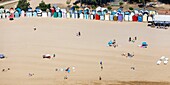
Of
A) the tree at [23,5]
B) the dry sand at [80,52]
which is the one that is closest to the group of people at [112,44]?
the dry sand at [80,52]

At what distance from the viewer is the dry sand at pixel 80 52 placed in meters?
28.0

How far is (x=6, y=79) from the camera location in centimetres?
2797

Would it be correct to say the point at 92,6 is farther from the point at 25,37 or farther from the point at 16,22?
the point at 25,37

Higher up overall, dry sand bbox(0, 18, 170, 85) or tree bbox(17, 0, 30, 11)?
tree bbox(17, 0, 30, 11)

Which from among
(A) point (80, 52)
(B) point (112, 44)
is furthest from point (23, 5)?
(A) point (80, 52)

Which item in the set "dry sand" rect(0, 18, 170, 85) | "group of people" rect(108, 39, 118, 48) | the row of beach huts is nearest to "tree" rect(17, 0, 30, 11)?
the row of beach huts

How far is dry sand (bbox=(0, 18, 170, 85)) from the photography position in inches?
1101

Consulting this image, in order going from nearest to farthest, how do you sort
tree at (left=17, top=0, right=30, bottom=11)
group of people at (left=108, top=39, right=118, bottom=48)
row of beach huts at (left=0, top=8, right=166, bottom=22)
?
group of people at (left=108, top=39, right=118, bottom=48), row of beach huts at (left=0, top=8, right=166, bottom=22), tree at (left=17, top=0, right=30, bottom=11)

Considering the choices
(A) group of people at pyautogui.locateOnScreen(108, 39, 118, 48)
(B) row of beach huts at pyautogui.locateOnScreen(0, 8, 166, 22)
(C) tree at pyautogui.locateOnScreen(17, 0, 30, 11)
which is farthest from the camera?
(C) tree at pyautogui.locateOnScreen(17, 0, 30, 11)

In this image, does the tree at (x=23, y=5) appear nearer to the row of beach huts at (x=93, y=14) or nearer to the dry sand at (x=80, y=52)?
the row of beach huts at (x=93, y=14)

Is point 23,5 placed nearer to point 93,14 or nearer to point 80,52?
point 93,14

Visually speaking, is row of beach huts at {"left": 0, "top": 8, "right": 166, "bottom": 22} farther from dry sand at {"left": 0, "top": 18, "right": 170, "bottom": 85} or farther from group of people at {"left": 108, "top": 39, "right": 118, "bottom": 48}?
group of people at {"left": 108, "top": 39, "right": 118, "bottom": 48}

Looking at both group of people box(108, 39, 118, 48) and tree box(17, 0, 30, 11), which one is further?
tree box(17, 0, 30, 11)

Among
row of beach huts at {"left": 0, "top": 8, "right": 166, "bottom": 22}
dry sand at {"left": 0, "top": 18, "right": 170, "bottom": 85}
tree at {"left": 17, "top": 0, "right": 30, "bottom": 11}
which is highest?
tree at {"left": 17, "top": 0, "right": 30, "bottom": 11}
